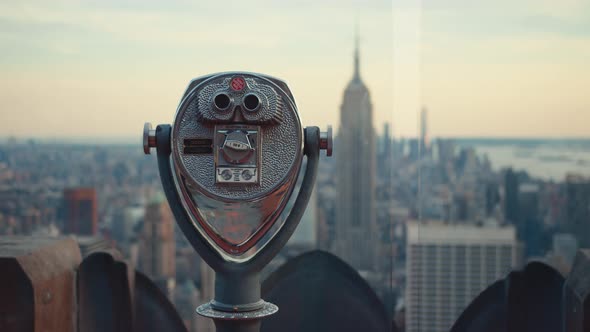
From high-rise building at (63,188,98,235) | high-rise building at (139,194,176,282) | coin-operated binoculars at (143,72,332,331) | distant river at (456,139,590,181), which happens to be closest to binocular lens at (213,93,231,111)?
coin-operated binoculars at (143,72,332,331)

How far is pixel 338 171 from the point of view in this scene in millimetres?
48688

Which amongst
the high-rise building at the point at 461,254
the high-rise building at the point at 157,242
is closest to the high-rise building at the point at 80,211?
the high-rise building at the point at 157,242

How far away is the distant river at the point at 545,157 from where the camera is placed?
1041 inches

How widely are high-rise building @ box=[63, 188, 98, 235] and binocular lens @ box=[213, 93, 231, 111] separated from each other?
3211 cm

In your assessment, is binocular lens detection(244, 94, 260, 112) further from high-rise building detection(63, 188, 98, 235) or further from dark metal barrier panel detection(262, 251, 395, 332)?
high-rise building detection(63, 188, 98, 235)

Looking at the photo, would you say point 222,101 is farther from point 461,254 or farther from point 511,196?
point 461,254

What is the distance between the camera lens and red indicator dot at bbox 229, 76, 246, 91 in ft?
6.12

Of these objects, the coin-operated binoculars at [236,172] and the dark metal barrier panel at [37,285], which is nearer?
the coin-operated binoculars at [236,172]

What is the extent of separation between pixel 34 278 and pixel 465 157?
110 ft

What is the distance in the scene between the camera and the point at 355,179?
4631cm

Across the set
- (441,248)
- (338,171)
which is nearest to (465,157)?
(441,248)

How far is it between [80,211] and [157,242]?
3461 mm

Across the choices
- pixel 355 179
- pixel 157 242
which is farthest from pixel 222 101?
pixel 355 179

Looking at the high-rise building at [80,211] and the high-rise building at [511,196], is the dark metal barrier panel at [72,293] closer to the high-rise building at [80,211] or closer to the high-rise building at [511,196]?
the high-rise building at [511,196]
